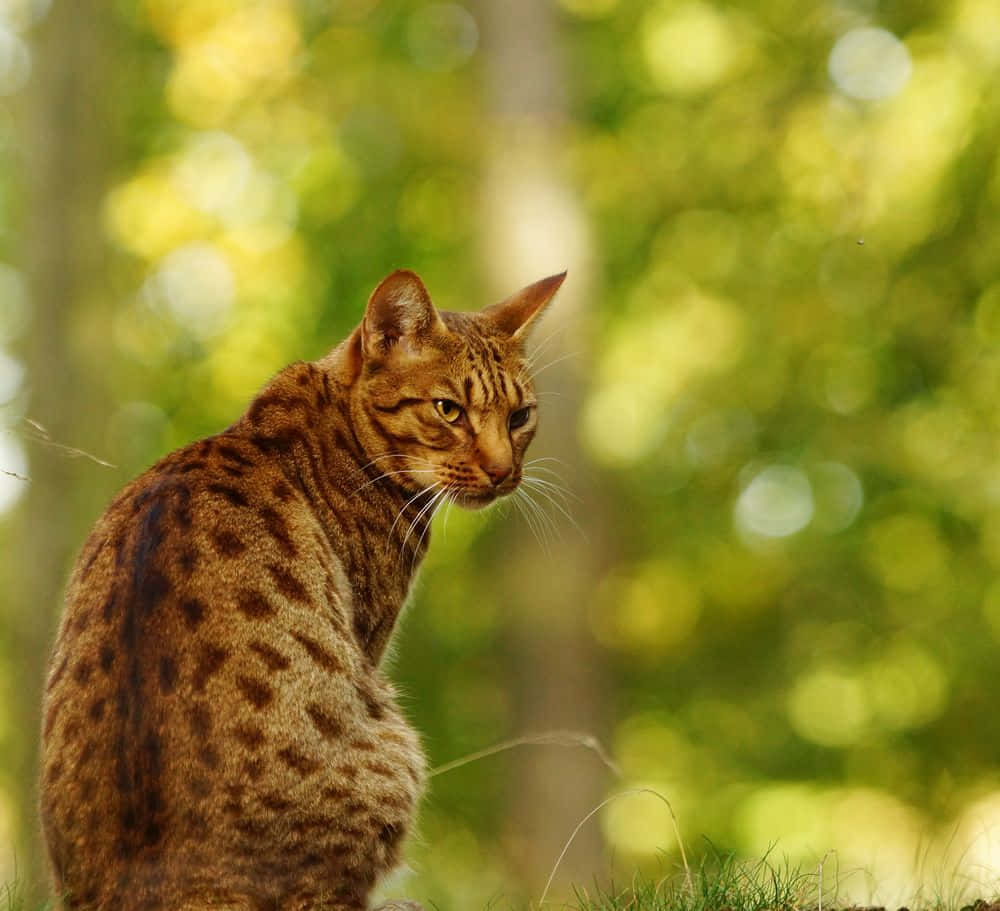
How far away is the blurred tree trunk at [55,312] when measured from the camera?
7.93 metres

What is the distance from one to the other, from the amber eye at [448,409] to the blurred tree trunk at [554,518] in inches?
138

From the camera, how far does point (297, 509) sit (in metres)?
3.93

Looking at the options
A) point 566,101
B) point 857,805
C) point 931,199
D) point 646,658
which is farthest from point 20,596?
point 931,199

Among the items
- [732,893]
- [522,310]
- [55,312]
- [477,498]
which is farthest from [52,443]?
[55,312]

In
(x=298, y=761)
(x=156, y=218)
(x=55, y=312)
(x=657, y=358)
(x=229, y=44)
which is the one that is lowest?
(x=298, y=761)

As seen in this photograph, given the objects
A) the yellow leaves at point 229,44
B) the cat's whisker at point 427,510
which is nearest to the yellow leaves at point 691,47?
the yellow leaves at point 229,44

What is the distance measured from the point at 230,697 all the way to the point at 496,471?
1416 millimetres

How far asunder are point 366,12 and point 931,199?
214 inches

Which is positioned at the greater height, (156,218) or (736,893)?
(156,218)

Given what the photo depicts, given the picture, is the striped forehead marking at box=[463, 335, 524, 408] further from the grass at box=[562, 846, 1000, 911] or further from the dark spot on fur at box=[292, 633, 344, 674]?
the grass at box=[562, 846, 1000, 911]

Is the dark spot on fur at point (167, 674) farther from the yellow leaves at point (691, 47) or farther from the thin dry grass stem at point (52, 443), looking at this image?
the yellow leaves at point (691, 47)

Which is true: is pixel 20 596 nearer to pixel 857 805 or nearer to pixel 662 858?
pixel 662 858

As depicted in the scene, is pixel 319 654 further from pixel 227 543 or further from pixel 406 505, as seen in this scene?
pixel 406 505

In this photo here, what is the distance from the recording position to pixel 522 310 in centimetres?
493
